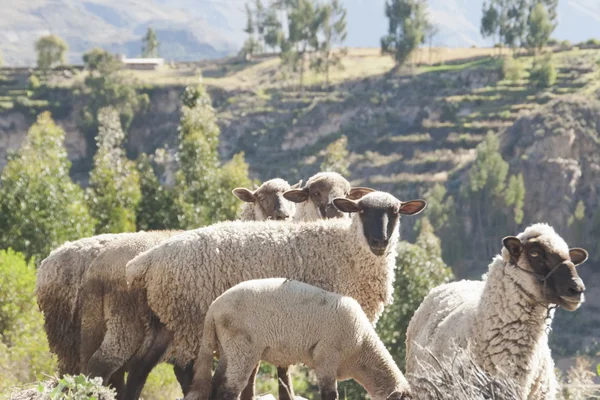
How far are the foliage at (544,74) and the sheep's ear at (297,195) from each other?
103 m

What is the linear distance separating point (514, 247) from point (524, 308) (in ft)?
2.01

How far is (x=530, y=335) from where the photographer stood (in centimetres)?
974

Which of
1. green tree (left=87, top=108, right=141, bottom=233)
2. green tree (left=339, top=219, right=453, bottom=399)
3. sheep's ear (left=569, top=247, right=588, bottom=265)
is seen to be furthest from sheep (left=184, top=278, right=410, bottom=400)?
green tree (left=87, top=108, right=141, bottom=233)

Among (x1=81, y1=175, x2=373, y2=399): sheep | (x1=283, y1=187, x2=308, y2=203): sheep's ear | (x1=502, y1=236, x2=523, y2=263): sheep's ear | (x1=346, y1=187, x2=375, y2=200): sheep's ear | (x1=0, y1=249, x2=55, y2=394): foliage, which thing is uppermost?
(x1=502, y1=236, x2=523, y2=263): sheep's ear

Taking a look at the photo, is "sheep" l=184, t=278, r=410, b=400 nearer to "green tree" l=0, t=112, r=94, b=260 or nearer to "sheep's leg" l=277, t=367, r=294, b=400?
"sheep's leg" l=277, t=367, r=294, b=400

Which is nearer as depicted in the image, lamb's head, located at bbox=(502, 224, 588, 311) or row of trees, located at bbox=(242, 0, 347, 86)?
lamb's head, located at bbox=(502, 224, 588, 311)

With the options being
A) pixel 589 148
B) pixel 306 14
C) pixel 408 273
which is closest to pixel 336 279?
pixel 408 273

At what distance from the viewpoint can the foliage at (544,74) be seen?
367ft

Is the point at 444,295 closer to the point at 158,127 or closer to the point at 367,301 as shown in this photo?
the point at 367,301

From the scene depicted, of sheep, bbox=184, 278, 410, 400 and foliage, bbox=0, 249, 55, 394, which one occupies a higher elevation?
sheep, bbox=184, 278, 410, 400

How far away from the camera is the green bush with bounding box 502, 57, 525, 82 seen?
11481cm

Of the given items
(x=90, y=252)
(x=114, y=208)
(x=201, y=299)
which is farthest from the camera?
(x=114, y=208)

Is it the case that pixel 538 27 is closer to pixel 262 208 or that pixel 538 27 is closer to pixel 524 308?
pixel 262 208

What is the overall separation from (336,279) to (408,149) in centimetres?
9817
